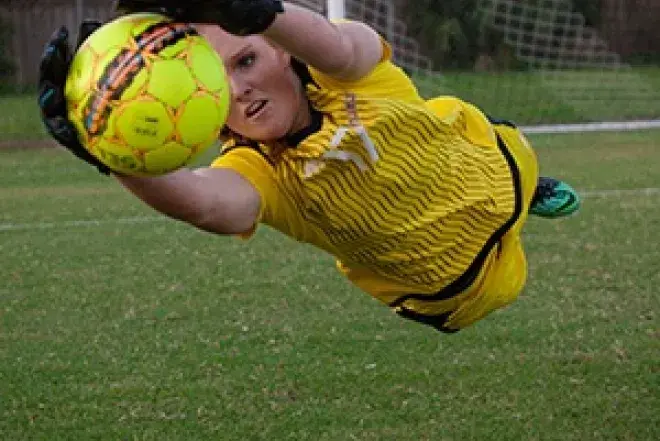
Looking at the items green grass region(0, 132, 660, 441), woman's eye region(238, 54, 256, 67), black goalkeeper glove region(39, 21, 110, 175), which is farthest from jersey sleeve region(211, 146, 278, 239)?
green grass region(0, 132, 660, 441)

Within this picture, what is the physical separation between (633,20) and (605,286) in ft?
40.2

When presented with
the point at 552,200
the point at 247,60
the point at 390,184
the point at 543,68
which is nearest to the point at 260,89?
the point at 247,60

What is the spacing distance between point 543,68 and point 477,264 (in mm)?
10753

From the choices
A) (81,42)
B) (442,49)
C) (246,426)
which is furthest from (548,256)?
(442,49)

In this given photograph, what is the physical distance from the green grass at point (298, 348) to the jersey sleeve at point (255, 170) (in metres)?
1.57

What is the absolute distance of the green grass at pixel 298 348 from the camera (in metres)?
5.00

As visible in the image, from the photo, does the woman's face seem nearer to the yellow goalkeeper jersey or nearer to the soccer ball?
the yellow goalkeeper jersey

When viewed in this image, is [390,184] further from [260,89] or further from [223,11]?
[223,11]

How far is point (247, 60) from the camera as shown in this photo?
11.1ft

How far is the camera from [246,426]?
4965 mm

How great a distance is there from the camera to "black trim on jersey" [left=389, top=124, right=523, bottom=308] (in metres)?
4.13

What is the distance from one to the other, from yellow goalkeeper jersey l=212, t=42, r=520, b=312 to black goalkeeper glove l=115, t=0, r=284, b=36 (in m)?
0.79

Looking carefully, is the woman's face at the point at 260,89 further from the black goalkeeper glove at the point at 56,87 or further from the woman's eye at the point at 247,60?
the black goalkeeper glove at the point at 56,87

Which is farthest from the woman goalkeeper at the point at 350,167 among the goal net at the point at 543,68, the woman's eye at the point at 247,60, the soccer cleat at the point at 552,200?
the goal net at the point at 543,68
